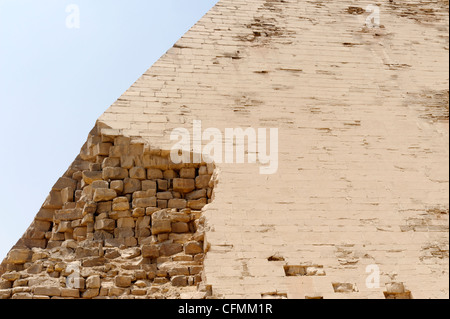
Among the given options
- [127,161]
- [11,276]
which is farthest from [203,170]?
[11,276]

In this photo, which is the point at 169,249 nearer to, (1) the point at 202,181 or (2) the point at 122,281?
(2) the point at 122,281

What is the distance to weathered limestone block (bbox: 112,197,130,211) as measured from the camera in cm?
521

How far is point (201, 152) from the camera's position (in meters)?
5.43

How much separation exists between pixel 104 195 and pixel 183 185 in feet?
2.42

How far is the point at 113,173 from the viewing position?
539 cm

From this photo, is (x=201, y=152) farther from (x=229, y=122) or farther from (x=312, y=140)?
(x=312, y=140)

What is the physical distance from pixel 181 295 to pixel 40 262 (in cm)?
134

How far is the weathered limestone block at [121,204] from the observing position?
5.21 m

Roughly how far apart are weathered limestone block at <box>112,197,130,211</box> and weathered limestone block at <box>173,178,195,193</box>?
1.53 feet

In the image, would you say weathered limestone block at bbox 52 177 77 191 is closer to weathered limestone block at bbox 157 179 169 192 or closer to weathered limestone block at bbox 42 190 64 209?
weathered limestone block at bbox 42 190 64 209

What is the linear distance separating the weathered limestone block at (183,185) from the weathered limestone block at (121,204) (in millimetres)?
467

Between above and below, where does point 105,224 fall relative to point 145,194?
below

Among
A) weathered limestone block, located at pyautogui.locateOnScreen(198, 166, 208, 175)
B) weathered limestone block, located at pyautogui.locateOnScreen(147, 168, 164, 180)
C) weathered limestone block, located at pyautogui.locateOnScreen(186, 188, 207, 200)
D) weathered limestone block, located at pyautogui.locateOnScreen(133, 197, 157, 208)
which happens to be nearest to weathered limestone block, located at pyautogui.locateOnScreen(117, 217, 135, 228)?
weathered limestone block, located at pyautogui.locateOnScreen(133, 197, 157, 208)

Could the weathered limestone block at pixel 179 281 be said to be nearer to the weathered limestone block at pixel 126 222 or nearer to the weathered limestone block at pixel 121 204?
the weathered limestone block at pixel 126 222
